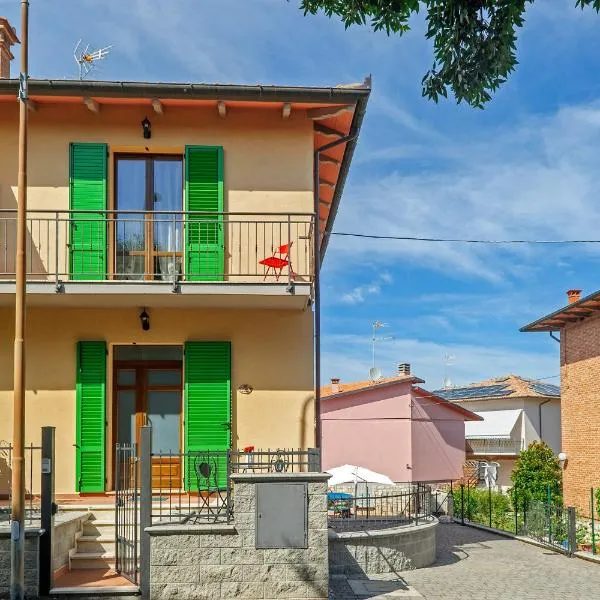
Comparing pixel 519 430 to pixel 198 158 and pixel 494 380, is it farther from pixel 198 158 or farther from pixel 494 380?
pixel 198 158

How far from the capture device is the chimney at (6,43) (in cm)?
1473

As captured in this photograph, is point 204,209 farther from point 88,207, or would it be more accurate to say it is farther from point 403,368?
point 403,368

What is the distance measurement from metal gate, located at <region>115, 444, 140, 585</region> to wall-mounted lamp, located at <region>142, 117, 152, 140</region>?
17.6 ft

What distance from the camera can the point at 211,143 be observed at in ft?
42.4

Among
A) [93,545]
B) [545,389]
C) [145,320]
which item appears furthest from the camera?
[545,389]

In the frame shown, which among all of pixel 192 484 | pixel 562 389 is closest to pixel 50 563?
pixel 192 484

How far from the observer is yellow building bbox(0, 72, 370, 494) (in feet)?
40.0

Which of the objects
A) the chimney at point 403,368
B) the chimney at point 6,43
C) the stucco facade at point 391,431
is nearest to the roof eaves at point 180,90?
the chimney at point 6,43

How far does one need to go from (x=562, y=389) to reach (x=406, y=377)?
27.4 feet

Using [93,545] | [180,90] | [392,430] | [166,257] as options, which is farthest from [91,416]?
[392,430]

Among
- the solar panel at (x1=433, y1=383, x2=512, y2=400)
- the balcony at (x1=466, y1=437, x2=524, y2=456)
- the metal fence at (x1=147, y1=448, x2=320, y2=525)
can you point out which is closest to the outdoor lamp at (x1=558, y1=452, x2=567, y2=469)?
the balcony at (x1=466, y1=437, x2=524, y2=456)

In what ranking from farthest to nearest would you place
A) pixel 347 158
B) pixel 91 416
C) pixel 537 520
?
1. pixel 537 520
2. pixel 347 158
3. pixel 91 416

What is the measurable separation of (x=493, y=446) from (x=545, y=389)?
4271mm

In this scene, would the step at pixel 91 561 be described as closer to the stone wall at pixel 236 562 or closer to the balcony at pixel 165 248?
the stone wall at pixel 236 562
